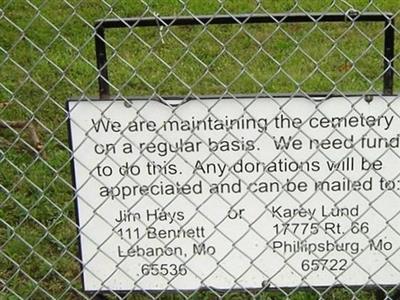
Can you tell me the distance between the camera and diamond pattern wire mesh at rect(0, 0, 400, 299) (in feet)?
9.61

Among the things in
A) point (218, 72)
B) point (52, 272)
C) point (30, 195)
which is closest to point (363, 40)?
point (218, 72)

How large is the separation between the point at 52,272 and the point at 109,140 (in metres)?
0.89

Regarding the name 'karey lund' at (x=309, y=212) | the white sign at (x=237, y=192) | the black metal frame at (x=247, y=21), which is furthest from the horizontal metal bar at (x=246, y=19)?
the name 'karey lund' at (x=309, y=212)

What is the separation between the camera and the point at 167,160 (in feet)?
9.26

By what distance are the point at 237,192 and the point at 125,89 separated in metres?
2.45

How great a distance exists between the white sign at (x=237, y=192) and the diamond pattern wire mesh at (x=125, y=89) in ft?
0.04

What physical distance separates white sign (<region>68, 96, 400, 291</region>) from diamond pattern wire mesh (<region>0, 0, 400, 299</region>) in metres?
0.01

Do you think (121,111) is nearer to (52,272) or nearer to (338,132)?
(338,132)

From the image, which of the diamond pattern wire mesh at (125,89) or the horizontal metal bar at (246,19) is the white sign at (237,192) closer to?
the diamond pattern wire mesh at (125,89)

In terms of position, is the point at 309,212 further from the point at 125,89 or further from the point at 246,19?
the point at 125,89

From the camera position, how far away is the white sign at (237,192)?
279cm

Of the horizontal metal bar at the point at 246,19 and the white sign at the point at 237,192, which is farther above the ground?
the horizontal metal bar at the point at 246,19

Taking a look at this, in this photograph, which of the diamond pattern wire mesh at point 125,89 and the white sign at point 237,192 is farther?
the diamond pattern wire mesh at point 125,89

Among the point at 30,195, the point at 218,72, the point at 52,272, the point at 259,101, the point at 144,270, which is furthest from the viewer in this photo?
the point at 218,72
